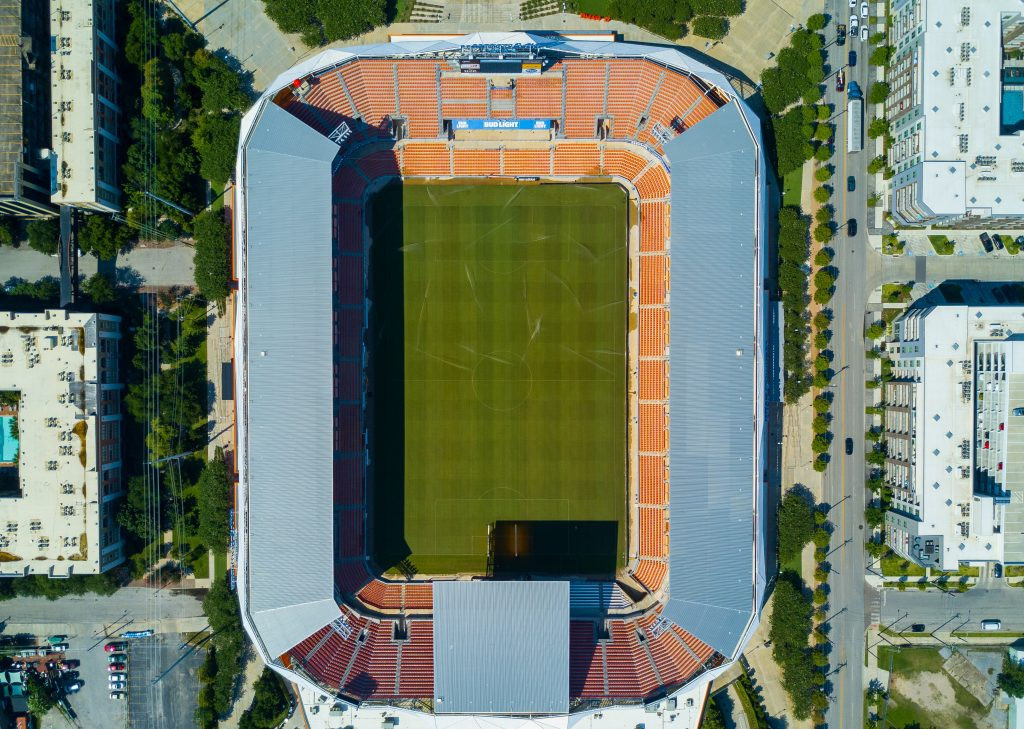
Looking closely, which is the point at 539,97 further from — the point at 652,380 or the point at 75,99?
the point at 75,99

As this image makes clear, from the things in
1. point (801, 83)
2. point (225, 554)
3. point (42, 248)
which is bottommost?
point (225, 554)

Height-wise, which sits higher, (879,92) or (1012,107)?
(879,92)

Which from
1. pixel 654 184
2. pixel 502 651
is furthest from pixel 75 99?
pixel 502 651

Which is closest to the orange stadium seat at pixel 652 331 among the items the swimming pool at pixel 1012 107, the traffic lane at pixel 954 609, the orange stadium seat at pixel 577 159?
the orange stadium seat at pixel 577 159

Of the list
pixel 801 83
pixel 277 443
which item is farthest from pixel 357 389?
pixel 801 83

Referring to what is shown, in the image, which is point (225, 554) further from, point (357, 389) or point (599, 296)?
point (599, 296)

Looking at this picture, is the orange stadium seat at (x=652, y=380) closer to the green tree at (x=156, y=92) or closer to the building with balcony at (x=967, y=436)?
the building with balcony at (x=967, y=436)
